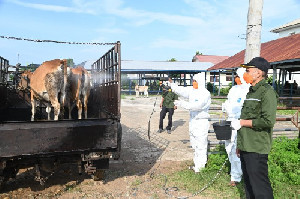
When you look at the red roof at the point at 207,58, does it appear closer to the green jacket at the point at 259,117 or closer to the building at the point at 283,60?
the building at the point at 283,60

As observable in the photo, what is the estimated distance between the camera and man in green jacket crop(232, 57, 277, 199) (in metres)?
3.01

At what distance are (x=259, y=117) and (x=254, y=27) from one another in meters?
3.32

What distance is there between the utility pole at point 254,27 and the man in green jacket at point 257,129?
289 cm

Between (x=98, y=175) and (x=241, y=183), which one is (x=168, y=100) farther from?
Answer: (x=98, y=175)

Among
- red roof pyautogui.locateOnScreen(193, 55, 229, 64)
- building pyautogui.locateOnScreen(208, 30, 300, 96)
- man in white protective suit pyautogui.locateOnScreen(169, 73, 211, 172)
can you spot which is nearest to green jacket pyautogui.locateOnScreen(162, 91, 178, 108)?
man in white protective suit pyautogui.locateOnScreen(169, 73, 211, 172)

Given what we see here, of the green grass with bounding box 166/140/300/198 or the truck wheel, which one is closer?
the green grass with bounding box 166/140/300/198

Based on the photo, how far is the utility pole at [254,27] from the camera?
568cm

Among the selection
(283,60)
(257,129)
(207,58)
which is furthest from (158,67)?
(257,129)

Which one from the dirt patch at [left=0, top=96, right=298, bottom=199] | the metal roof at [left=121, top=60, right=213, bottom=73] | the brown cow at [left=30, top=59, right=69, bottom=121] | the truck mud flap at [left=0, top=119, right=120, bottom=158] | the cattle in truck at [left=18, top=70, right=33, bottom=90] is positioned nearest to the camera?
the truck mud flap at [left=0, top=119, right=120, bottom=158]

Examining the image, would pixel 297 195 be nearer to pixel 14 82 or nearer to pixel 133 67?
pixel 14 82

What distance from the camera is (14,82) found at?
7.59 meters

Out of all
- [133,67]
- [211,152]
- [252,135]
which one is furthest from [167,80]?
[133,67]

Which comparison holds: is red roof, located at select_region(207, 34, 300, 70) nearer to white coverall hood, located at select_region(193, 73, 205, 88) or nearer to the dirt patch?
white coverall hood, located at select_region(193, 73, 205, 88)

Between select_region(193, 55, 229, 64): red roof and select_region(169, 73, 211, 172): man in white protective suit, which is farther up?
select_region(193, 55, 229, 64): red roof
